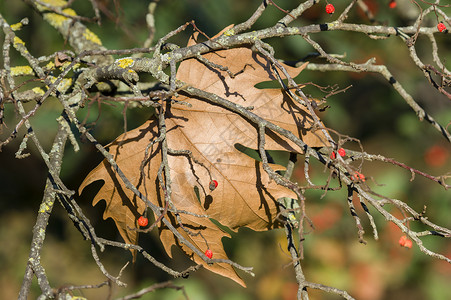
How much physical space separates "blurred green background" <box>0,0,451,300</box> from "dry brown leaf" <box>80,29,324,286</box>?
144 centimetres

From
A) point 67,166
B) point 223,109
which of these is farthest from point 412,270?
point 223,109

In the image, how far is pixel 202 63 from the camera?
4.40 feet

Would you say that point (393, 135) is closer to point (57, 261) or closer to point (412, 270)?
point (412, 270)

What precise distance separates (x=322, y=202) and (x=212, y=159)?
8.16ft

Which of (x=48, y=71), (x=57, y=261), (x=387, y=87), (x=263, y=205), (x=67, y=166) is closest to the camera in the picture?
(x=263, y=205)

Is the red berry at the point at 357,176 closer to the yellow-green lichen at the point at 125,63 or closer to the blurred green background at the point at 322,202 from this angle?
the yellow-green lichen at the point at 125,63

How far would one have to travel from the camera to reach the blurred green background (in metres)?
2.97

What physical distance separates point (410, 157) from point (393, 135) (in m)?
0.21

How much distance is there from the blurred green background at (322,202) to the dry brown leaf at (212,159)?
1437 millimetres

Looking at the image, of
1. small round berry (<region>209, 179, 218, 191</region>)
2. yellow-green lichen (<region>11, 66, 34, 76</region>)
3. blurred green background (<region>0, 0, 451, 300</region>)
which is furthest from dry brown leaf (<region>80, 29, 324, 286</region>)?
blurred green background (<region>0, 0, 451, 300</region>)

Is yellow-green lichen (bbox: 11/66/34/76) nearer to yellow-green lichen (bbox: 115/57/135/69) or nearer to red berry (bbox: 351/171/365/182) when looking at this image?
yellow-green lichen (bbox: 115/57/135/69)

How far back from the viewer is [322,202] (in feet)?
11.9

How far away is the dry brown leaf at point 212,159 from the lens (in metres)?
→ 1.27

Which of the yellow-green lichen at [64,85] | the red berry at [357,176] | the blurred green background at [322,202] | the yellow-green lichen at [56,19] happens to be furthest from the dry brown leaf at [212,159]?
the blurred green background at [322,202]
